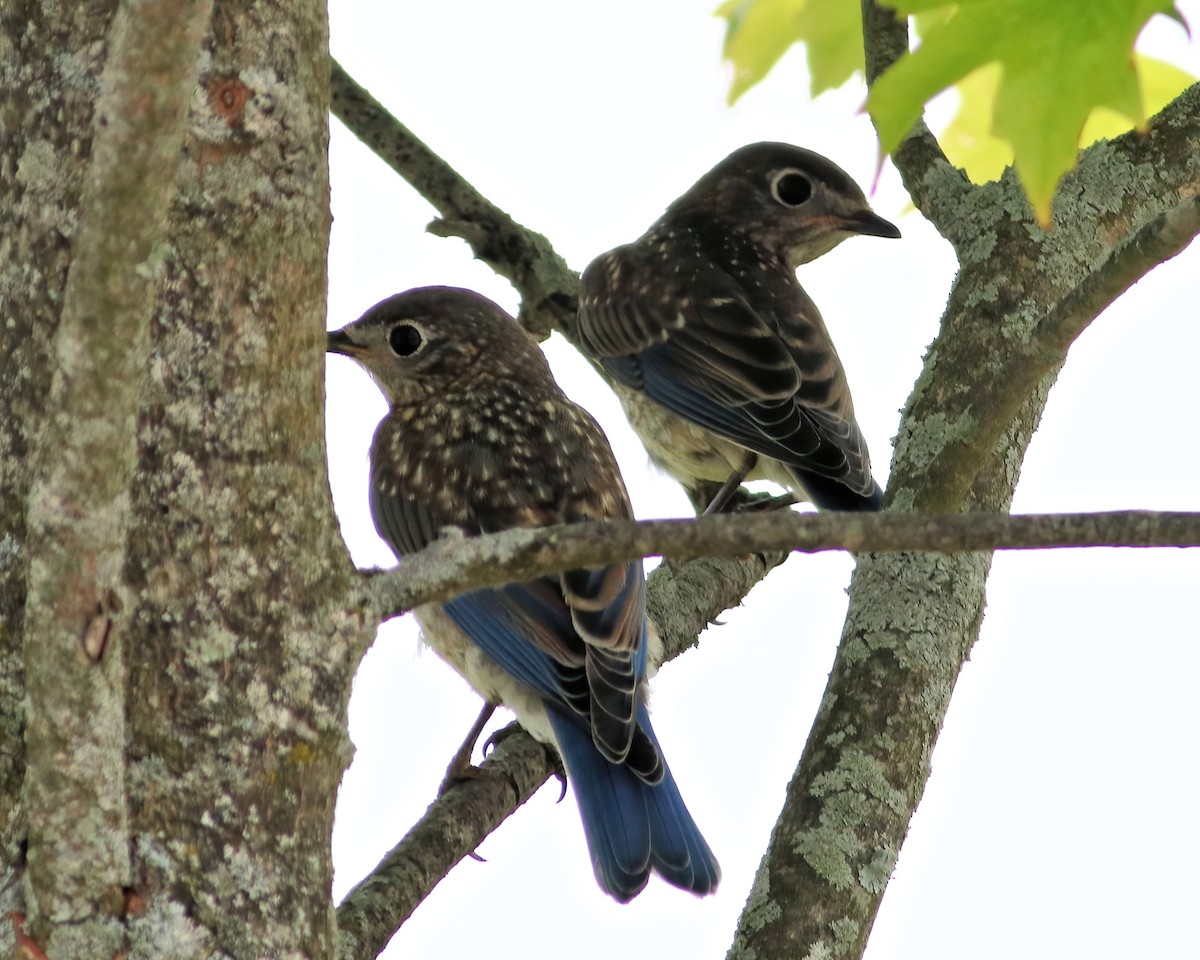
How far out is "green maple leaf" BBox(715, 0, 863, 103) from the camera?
13.6 ft

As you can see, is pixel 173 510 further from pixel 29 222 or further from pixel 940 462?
pixel 940 462

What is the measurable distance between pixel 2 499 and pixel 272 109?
0.54 meters

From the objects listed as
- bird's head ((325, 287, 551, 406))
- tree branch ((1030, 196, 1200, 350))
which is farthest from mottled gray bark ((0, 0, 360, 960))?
bird's head ((325, 287, 551, 406))

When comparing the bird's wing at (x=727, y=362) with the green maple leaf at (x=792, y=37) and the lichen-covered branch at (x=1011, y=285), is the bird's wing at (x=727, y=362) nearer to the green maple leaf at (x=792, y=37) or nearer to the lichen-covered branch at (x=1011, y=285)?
the green maple leaf at (x=792, y=37)

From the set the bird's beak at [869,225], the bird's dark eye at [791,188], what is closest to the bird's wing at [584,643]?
the bird's beak at [869,225]

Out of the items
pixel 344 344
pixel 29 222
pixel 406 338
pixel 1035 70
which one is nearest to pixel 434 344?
pixel 406 338

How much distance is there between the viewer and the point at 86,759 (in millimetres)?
1697

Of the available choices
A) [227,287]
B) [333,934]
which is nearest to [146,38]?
[227,287]

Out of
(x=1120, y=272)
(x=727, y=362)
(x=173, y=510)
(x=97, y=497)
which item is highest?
(x=727, y=362)

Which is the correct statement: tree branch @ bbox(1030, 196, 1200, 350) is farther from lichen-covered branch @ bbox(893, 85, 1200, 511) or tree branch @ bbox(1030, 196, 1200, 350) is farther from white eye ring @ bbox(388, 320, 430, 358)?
white eye ring @ bbox(388, 320, 430, 358)

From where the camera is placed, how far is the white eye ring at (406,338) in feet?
15.7

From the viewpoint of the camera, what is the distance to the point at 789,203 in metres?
5.99

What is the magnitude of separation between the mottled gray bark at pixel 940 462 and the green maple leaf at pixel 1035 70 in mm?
194

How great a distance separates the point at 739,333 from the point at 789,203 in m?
0.93
